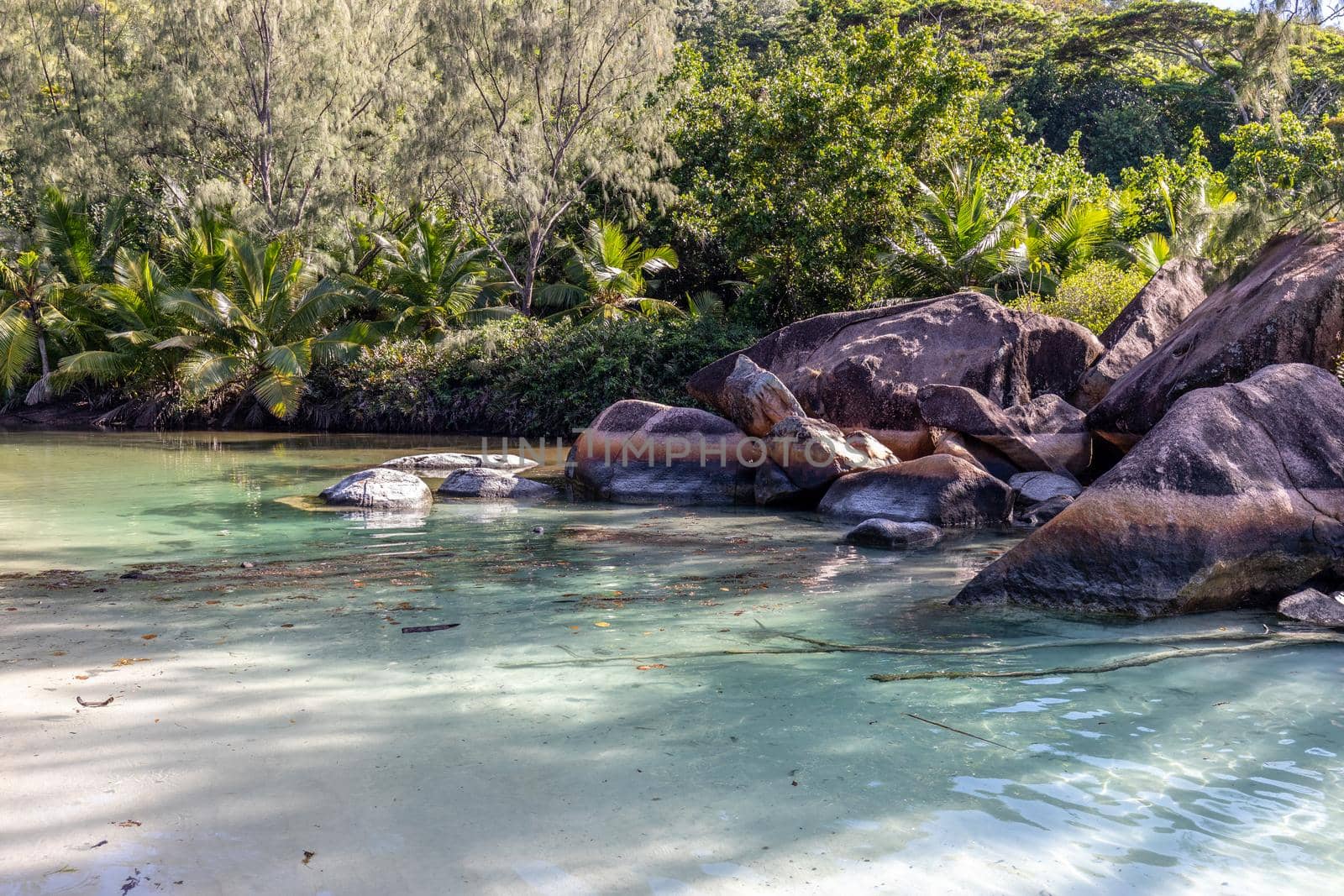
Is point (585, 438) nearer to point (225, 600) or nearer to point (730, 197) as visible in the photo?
point (225, 600)

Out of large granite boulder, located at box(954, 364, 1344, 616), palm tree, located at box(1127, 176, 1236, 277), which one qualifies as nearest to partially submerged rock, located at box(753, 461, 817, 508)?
palm tree, located at box(1127, 176, 1236, 277)

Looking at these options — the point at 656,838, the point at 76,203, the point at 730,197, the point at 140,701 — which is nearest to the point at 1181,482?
the point at 656,838

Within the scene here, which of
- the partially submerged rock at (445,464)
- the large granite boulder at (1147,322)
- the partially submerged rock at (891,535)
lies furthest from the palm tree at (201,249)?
the partially submerged rock at (891,535)

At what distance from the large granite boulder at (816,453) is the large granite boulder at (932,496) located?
0.59m

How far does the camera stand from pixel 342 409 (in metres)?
23.2

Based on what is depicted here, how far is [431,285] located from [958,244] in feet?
39.2

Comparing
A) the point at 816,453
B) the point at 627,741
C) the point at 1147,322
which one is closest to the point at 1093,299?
the point at 1147,322

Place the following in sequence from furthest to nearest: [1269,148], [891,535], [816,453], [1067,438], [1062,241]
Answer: [1269,148] < [1062,241] < [1067,438] < [816,453] < [891,535]

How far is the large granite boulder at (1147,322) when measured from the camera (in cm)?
1231

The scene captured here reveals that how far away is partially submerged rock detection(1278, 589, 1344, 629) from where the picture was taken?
5742 mm

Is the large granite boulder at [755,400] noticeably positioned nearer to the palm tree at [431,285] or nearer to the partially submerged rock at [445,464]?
the partially submerged rock at [445,464]

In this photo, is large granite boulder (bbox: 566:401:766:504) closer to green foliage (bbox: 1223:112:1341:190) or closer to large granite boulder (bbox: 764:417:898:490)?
large granite boulder (bbox: 764:417:898:490)

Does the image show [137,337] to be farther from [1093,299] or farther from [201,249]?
[1093,299]

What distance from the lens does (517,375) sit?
70.2ft
